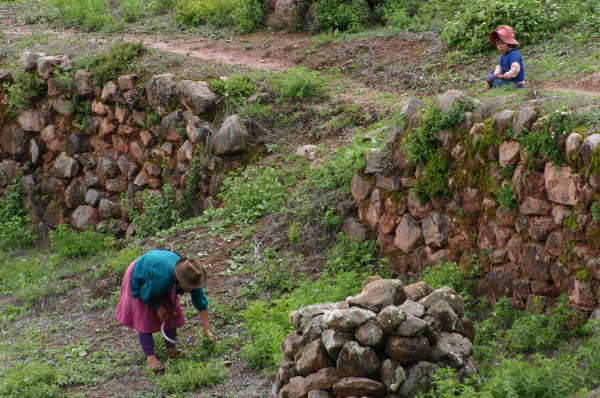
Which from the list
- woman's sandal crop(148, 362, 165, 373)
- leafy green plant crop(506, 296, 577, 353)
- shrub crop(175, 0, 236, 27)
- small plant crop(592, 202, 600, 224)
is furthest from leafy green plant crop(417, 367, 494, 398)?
shrub crop(175, 0, 236, 27)

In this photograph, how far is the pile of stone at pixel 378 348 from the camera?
206 inches

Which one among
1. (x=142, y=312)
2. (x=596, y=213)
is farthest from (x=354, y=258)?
(x=596, y=213)

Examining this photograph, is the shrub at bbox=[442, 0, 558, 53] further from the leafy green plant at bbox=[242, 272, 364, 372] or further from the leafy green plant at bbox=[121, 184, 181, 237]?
the leafy green plant at bbox=[242, 272, 364, 372]

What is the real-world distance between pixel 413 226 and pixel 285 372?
94.9 inches

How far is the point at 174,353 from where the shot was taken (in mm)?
6898

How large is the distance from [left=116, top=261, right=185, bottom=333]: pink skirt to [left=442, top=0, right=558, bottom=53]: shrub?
548 centimetres

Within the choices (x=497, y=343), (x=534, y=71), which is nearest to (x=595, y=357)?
(x=497, y=343)

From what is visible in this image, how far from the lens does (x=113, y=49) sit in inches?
495

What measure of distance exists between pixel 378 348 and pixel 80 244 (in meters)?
6.49

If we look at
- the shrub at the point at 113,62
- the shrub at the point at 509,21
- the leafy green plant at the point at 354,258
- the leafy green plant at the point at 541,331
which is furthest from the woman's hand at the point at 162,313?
the shrub at the point at 113,62

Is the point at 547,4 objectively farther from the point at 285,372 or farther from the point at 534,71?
the point at 285,372

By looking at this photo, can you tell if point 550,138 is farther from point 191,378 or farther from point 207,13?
point 207,13

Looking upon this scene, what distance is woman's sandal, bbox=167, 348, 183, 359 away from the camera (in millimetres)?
6895

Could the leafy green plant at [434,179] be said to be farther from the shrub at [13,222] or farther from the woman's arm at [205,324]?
the shrub at [13,222]
